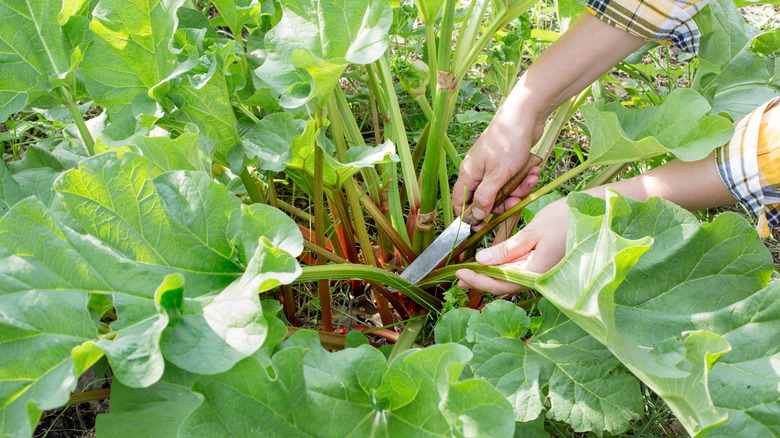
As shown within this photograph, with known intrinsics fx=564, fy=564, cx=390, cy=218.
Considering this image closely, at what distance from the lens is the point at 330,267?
1.07 metres

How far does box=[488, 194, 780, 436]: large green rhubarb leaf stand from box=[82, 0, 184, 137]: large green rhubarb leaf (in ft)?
2.63

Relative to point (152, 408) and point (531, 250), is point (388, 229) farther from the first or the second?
point (152, 408)

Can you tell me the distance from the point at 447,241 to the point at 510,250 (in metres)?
0.22

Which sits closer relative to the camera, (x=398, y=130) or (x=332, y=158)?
(x=332, y=158)

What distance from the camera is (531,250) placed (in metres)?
1.19

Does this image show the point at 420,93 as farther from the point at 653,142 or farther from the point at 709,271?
the point at 709,271

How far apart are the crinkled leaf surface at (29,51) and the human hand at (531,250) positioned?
35.2 inches

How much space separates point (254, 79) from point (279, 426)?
79 centimetres

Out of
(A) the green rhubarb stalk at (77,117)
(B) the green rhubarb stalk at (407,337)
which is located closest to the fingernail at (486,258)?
(B) the green rhubarb stalk at (407,337)

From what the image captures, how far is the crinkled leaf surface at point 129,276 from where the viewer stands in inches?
28.1

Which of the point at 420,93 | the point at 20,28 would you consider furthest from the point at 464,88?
the point at 20,28

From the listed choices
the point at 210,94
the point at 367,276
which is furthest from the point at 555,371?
the point at 210,94

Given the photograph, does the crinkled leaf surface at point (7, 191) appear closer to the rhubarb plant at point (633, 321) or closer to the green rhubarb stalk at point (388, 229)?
the green rhubarb stalk at point (388, 229)

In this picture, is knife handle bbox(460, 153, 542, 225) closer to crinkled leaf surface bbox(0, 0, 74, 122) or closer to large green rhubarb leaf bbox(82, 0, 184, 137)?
large green rhubarb leaf bbox(82, 0, 184, 137)
